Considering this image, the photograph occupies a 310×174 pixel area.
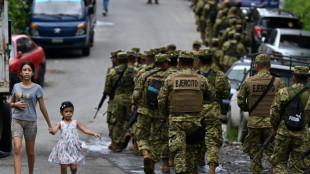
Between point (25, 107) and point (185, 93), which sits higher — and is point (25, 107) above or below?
below

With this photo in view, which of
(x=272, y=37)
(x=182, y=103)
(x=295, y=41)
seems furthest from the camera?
(x=272, y=37)

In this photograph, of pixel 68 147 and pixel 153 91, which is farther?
pixel 153 91

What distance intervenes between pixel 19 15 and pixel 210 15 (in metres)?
6.85

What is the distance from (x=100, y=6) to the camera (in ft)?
133

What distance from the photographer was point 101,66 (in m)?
25.6

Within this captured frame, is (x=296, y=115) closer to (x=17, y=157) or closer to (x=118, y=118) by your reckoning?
(x=17, y=157)

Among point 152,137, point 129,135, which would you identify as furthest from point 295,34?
point 152,137

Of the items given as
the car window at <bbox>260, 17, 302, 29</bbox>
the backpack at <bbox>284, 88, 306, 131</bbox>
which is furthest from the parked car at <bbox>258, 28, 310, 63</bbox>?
the backpack at <bbox>284, 88, 306, 131</bbox>

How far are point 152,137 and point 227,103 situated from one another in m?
6.26

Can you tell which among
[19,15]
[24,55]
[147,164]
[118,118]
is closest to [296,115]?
[147,164]

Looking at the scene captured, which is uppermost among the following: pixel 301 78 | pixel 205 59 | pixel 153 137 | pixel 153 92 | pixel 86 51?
pixel 301 78

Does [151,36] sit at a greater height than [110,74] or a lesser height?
lesser

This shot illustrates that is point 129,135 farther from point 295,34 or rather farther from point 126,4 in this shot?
point 126,4

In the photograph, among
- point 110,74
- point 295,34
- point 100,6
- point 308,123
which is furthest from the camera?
point 100,6
